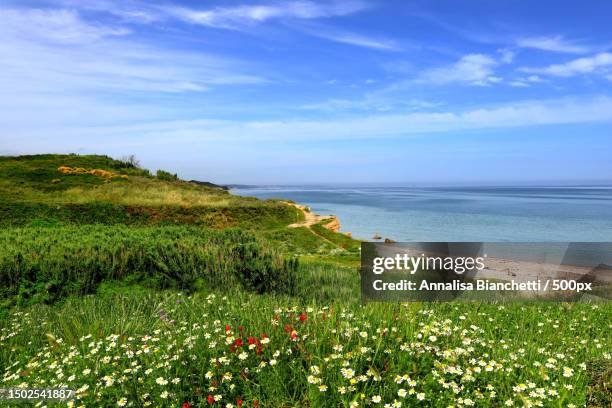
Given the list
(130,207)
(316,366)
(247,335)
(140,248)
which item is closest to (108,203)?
(130,207)

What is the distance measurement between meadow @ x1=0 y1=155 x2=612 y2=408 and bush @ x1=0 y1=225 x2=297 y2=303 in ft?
0.10

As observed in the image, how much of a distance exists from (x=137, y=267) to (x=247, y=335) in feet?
20.7

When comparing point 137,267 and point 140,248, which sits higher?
point 140,248

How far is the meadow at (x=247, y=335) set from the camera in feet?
12.7

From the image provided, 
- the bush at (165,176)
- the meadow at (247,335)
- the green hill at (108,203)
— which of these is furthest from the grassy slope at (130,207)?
the meadow at (247,335)

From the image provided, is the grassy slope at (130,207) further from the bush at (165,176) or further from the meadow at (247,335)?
the meadow at (247,335)

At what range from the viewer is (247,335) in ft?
15.6

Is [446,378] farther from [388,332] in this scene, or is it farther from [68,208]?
[68,208]

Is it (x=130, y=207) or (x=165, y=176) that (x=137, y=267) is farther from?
(x=165, y=176)

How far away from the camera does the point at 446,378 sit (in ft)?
12.9

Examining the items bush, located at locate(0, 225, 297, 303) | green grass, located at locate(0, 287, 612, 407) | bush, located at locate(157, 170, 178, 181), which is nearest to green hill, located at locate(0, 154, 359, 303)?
bush, located at locate(0, 225, 297, 303)

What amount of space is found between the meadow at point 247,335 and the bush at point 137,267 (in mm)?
31

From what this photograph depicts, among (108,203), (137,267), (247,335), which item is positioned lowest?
(137,267)

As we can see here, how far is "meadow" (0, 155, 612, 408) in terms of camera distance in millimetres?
3859
